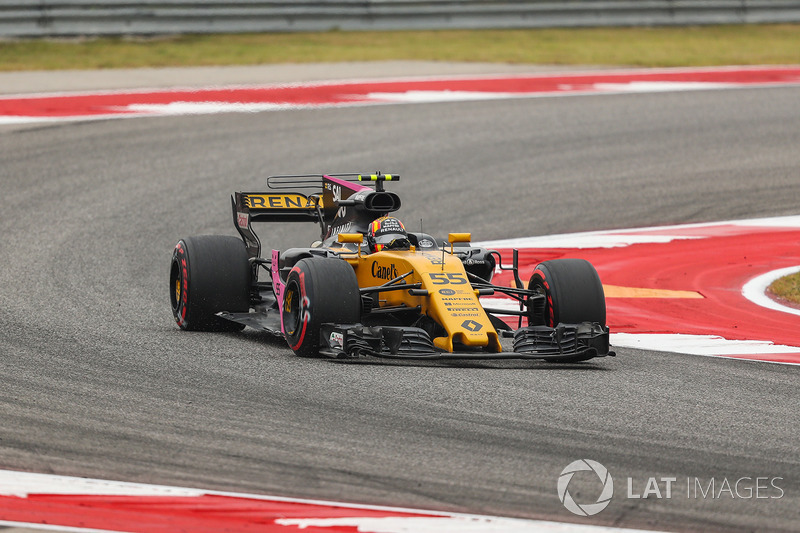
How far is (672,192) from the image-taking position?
16.6 meters

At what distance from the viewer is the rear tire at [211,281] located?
1007cm

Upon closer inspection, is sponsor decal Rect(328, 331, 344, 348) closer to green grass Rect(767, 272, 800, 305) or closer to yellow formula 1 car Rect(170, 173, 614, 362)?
yellow formula 1 car Rect(170, 173, 614, 362)

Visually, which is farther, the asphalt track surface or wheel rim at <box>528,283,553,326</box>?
wheel rim at <box>528,283,553,326</box>

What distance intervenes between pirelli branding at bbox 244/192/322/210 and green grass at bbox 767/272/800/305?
14.1 ft

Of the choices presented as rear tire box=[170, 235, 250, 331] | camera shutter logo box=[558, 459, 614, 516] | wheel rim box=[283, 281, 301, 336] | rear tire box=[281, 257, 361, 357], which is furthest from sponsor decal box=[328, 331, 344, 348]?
camera shutter logo box=[558, 459, 614, 516]

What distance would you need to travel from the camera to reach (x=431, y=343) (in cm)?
847

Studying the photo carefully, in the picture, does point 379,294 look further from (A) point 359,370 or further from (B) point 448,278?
(A) point 359,370

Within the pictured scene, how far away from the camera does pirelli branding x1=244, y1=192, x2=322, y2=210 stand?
1110 centimetres

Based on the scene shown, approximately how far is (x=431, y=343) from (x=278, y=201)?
320 cm

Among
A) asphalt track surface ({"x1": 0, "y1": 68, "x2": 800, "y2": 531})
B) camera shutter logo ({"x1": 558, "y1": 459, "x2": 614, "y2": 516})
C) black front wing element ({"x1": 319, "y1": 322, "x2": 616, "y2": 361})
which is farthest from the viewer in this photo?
black front wing element ({"x1": 319, "y1": 322, "x2": 616, "y2": 361})

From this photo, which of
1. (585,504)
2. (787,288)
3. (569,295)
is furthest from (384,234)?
(585,504)

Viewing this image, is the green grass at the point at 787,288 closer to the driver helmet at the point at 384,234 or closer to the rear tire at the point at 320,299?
the driver helmet at the point at 384,234

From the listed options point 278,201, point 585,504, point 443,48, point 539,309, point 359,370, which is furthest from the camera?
point 443,48
